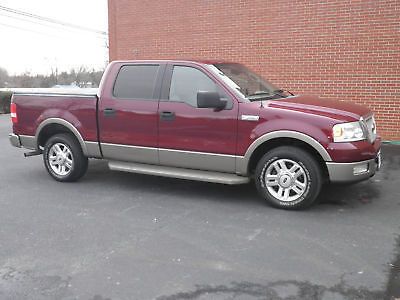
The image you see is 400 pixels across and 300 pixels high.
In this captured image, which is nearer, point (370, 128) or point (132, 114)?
point (370, 128)

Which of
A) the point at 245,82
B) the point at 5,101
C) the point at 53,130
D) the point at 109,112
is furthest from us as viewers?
the point at 5,101

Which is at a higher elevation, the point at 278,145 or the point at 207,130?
the point at 207,130

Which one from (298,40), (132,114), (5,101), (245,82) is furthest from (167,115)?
(5,101)

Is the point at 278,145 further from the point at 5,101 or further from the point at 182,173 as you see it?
the point at 5,101

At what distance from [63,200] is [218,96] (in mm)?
2504

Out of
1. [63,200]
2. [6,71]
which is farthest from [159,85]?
[6,71]

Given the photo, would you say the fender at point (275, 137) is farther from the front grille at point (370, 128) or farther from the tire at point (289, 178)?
the front grille at point (370, 128)

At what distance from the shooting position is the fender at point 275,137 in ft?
16.3

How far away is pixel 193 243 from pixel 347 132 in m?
2.14

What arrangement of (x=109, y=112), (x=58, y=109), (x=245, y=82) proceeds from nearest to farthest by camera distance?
1. (x=245, y=82)
2. (x=109, y=112)
3. (x=58, y=109)

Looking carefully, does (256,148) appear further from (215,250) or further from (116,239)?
(116,239)

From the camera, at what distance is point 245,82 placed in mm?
5871

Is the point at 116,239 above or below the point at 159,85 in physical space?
below

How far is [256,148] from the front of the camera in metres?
5.30
